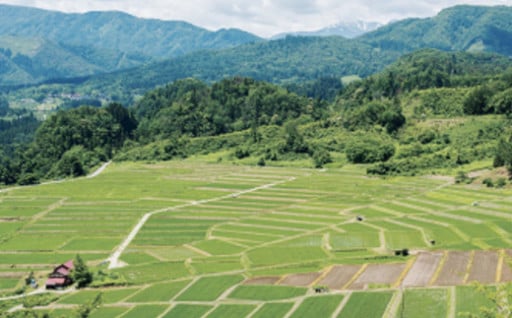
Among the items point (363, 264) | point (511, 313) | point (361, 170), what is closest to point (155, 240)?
point (363, 264)

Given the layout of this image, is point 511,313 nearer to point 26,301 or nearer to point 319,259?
point 319,259

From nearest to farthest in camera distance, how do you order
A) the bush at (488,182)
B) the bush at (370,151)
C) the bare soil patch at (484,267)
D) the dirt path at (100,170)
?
the bare soil patch at (484,267)
the bush at (488,182)
the bush at (370,151)
the dirt path at (100,170)

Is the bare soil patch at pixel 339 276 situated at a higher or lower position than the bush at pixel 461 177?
lower

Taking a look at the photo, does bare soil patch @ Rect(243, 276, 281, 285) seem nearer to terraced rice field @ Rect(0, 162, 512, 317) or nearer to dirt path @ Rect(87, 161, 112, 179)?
terraced rice field @ Rect(0, 162, 512, 317)

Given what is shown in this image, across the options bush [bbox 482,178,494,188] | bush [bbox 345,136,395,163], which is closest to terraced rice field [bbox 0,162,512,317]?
bush [bbox 482,178,494,188]

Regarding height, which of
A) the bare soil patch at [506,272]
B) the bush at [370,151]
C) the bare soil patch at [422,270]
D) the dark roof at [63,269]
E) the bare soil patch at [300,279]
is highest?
the bush at [370,151]

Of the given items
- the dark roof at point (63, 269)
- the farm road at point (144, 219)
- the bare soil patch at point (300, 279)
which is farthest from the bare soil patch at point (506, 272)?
the dark roof at point (63, 269)

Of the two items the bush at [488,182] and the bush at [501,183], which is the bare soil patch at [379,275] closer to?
the bush at [501,183]
